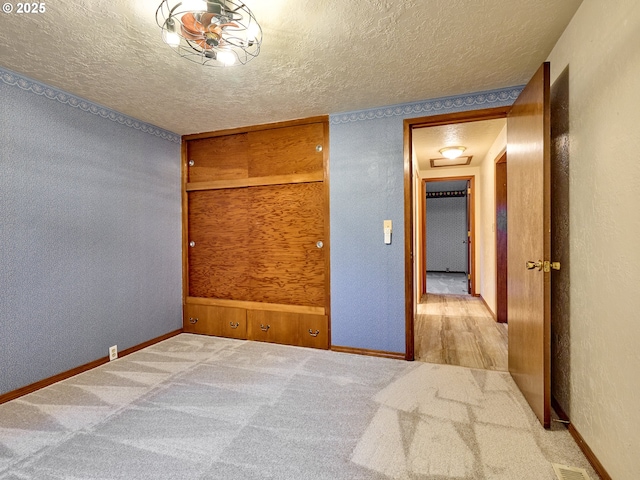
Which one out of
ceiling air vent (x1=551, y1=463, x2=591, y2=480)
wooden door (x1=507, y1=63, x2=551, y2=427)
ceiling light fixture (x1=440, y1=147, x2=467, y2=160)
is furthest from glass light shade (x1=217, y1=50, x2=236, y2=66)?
ceiling light fixture (x1=440, y1=147, x2=467, y2=160)

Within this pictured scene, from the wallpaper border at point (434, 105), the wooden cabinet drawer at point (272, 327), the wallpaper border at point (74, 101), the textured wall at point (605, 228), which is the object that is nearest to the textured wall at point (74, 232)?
the wallpaper border at point (74, 101)

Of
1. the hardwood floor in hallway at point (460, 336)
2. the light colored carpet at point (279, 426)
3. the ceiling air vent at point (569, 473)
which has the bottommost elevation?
the hardwood floor in hallway at point (460, 336)

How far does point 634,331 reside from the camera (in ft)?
3.97

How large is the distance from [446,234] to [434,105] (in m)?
7.09

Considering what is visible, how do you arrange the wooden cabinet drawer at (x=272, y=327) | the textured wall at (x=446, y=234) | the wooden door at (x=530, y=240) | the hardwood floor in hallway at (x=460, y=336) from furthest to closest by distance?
the textured wall at (x=446, y=234) < the wooden cabinet drawer at (x=272, y=327) < the hardwood floor in hallway at (x=460, y=336) < the wooden door at (x=530, y=240)

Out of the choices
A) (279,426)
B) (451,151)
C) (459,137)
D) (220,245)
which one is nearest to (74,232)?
(220,245)

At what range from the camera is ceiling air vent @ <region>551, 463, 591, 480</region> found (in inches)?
56.0

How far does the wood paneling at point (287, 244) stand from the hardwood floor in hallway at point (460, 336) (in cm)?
120

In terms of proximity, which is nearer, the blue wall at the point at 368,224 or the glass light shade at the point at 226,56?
the glass light shade at the point at 226,56

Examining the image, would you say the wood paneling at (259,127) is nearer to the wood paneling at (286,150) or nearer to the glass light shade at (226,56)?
the wood paneling at (286,150)

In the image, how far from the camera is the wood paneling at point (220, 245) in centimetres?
346

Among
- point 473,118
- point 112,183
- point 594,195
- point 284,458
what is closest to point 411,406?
point 284,458

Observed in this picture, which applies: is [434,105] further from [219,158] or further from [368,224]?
[219,158]

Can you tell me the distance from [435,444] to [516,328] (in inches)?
43.1
